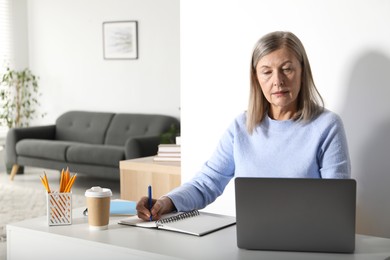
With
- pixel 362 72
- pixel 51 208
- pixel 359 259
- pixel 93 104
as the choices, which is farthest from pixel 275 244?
→ pixel 93 104

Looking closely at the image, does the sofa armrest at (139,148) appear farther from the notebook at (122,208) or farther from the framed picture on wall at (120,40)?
the notebook at (122,208)

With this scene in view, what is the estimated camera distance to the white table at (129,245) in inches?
65.7

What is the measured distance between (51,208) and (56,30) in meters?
6.33

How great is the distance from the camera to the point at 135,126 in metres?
6.98

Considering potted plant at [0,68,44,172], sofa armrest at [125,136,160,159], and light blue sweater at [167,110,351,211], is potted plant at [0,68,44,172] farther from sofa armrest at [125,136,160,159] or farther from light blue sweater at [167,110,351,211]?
light blue sweater at [167,110,351,211]

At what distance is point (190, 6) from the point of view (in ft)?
9.77

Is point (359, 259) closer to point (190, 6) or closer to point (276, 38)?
point (276, 38)

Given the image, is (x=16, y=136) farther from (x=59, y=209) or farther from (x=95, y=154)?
(x=59, y=209)

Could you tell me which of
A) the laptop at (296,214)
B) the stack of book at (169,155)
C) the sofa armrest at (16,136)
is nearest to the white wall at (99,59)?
the sofa armrest at (16,136)

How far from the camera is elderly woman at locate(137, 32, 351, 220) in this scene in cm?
214

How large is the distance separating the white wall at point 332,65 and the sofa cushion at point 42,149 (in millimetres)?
4121

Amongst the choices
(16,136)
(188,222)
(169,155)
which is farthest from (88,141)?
(188,222)

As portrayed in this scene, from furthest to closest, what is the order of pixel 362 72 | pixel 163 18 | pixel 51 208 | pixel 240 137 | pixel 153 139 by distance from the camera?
1. pixel 163 18
2. pixel 153 139
3. pixel 362 72
4. pixel 240 137
5. pixel 51 208

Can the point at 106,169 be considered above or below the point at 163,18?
Answer: below
